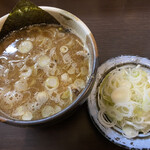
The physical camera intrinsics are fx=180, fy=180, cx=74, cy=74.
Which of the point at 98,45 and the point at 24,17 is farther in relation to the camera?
the point at 98,45

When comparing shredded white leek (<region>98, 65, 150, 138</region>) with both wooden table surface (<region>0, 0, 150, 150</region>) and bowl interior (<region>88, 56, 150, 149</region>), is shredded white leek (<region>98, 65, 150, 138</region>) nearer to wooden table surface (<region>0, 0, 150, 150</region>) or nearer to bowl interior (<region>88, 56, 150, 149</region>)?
bowl interior (<region>88, 56, 150, 149</region>)

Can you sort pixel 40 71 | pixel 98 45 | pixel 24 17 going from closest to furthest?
pixel 40 71 → pixel 24 17 → pixel 98 45

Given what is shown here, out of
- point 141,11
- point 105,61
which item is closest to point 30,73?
point 105,61

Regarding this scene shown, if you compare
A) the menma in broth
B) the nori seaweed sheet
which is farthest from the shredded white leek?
the nori seaweed sheet

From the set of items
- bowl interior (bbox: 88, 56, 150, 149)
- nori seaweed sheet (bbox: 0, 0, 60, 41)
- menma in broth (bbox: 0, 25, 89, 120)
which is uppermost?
nori seaweed sheet (bbox: 0, 0, 60, 41)

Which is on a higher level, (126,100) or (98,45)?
(98,45)

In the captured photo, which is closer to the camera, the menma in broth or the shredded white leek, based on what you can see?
the menma in broth

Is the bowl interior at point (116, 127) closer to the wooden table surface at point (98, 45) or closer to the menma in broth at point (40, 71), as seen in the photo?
the wooden table surface at point (98, 45)

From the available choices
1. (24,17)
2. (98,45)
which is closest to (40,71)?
(24,17)

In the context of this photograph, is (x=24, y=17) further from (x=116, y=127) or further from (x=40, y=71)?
(x=116, y=127)
